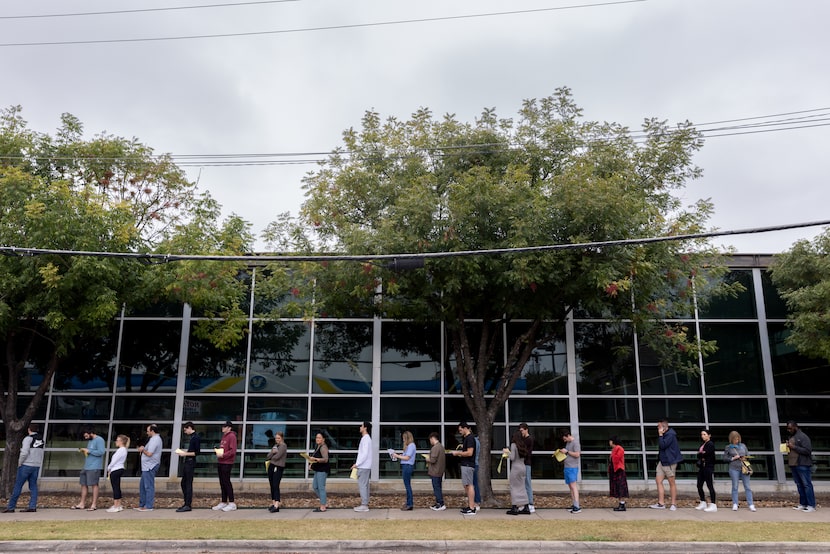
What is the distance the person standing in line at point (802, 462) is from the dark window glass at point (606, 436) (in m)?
3.85

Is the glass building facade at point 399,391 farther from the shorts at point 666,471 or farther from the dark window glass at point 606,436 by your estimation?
the shorts at point 666,471

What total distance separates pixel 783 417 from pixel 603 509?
6.64 meters

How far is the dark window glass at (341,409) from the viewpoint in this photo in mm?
17266

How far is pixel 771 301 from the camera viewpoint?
17953 mm

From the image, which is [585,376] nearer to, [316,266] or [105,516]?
[316,266]

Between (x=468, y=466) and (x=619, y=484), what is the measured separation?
3.34 m

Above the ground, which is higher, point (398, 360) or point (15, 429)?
point (398, 360)

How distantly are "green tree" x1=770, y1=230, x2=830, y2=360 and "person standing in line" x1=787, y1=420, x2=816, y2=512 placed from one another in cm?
221

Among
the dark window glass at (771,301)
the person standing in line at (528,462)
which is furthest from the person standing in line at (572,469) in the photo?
the dark window glass at (771,301)

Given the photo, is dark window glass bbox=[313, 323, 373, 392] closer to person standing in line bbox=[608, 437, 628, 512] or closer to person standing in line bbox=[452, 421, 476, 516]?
person standing in line bbox=[452, 421, 476, 516]

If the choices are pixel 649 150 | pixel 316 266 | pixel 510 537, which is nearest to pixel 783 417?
pixel 649 150

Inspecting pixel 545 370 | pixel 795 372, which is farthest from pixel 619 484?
pixel 795 372

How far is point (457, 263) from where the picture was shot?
1306 cm

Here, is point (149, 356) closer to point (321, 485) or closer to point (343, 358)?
point (343, 358)
